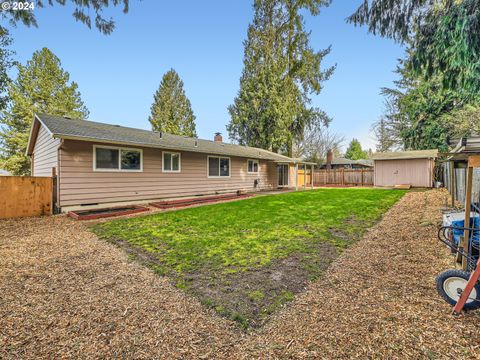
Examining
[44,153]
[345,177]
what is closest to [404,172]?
[345,177]

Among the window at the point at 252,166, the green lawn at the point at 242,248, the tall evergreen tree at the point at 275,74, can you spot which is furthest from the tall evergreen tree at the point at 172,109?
the green lawn at the point at 242,248

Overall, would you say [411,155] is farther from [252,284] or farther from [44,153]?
[44,153]

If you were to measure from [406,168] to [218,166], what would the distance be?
14.2m

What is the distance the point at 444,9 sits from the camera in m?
4.54

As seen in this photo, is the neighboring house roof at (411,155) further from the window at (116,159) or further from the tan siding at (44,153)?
the tan siding at (44,153)

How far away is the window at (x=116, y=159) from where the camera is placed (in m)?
8.92

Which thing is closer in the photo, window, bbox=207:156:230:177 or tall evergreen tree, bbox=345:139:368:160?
window, bbox=207:156:230:177

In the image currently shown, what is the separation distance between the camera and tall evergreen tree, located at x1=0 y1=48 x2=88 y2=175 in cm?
2272

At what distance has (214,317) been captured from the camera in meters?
2.57

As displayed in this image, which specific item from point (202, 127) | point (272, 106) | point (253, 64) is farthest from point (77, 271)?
point (202, 127)

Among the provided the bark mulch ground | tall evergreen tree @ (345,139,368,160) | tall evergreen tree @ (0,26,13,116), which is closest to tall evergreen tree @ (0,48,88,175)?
tall evergreen tree @ (0,26,13,116)

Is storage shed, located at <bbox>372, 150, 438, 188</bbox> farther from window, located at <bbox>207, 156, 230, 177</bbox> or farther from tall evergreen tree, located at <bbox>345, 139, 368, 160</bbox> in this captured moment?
tall evergreen tree, located at <bbox>345, 139, 368, 160</bbox>

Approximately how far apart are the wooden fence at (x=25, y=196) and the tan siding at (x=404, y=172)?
21.0 metres

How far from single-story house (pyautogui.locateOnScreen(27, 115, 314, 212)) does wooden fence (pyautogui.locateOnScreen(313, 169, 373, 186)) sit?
12.4 metres
